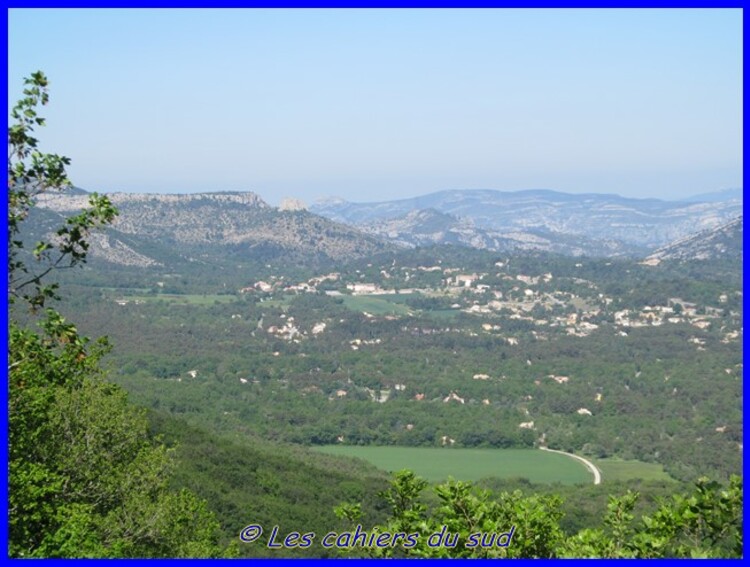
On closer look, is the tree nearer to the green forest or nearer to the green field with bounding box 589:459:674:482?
the green forest

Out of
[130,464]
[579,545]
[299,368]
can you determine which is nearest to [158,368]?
[299,368]

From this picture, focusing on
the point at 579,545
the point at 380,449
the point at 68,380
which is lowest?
the point at 380,449

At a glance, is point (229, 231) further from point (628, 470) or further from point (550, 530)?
point (550, 530)

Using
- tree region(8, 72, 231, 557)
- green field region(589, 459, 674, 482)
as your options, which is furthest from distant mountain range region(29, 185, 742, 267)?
tree region(8, 72, 231, 557)

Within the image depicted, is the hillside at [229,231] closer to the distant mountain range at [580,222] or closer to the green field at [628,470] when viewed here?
the distant mountain range at [580,222]

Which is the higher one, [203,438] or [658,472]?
[203,438]

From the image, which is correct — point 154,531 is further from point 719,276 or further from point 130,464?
point 719,276

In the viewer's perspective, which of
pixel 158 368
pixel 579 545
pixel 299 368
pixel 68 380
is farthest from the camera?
pixel 299 368
